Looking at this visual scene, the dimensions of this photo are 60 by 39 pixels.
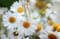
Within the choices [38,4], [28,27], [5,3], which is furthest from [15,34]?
[38,4]

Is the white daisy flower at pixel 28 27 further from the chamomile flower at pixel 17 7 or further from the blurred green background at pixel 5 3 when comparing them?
the blurred green background at pixel 5 3

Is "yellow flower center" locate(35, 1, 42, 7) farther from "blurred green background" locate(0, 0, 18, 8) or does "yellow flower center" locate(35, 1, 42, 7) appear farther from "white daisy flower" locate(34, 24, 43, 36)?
"white daisy flower" locate(34, 24, 43, 36)

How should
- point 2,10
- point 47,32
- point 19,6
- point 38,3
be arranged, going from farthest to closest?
1. point 38,3
2. point 2,10
3. point 19,6
4. point 47,32

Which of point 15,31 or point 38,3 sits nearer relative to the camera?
point 15,31

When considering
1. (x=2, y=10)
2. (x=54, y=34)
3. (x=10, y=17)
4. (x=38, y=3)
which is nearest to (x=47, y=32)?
(x=54, y=34)

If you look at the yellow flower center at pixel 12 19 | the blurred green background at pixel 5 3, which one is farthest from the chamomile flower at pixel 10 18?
the blurred green background at pixel 5 3

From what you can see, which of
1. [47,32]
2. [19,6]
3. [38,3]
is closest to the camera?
[47,32]

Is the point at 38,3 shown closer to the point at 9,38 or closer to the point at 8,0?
the point at 8,0
